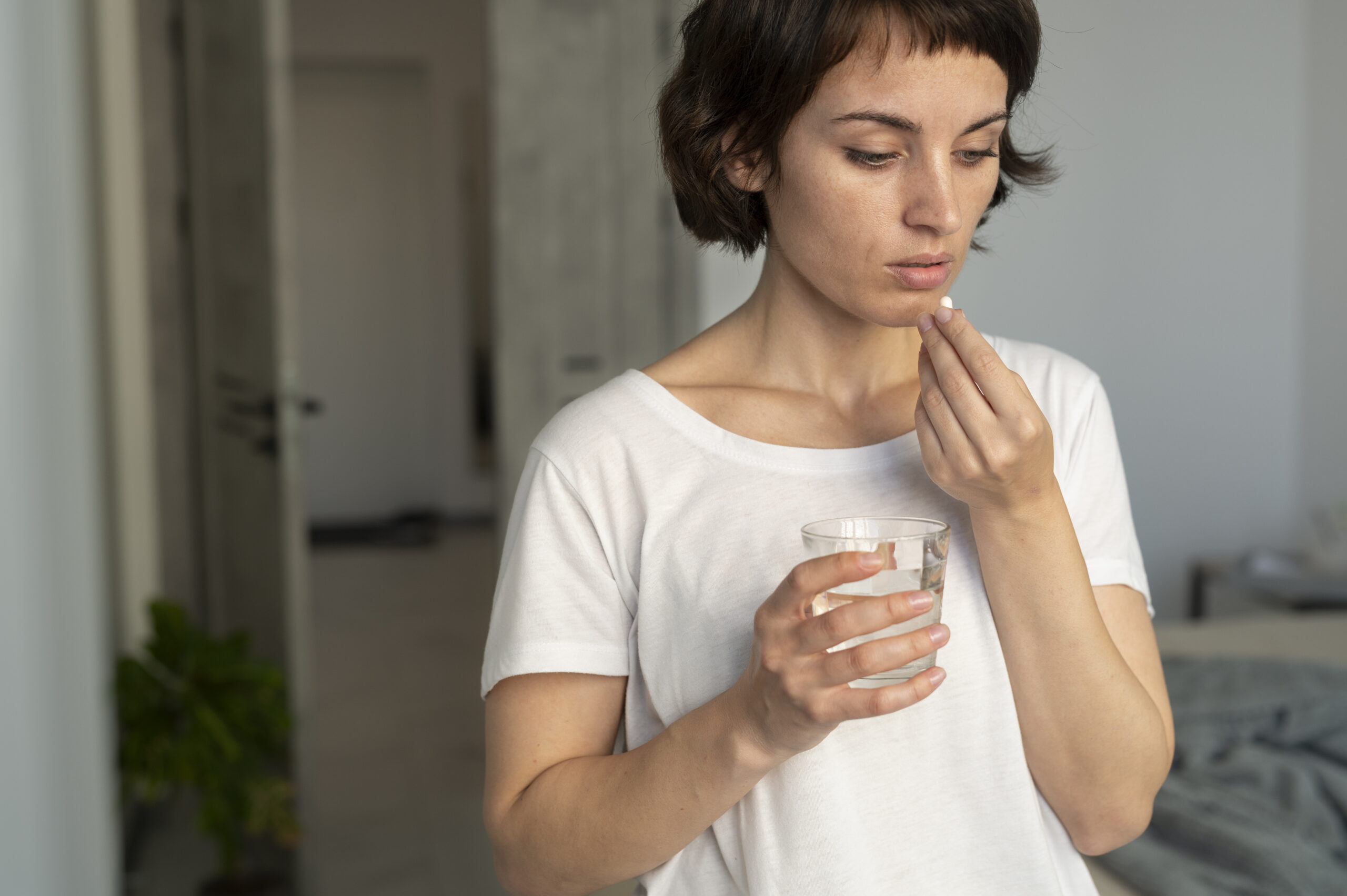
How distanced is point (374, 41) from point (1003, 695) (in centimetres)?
691

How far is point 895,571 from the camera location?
0.73 metres

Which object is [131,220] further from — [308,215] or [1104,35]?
[308,215]

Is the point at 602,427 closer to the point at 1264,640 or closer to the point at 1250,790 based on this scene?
the point at 1250,790

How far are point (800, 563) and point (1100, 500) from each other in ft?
0.93

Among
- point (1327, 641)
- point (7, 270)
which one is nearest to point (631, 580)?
point (7, 270)

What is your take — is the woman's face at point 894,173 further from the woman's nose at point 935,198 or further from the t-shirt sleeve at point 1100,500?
the t-shirt sleeve at point 1100,500

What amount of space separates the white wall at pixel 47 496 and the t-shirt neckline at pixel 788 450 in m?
0.96

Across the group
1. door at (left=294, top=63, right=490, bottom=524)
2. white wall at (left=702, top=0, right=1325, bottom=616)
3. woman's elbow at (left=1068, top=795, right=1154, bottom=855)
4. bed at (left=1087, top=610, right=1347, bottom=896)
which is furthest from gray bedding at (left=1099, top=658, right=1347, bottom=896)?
door at (left=294, top=63, right=490, bottom=524)

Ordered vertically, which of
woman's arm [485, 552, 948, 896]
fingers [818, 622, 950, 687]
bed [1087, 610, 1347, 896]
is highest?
fingers [818, 622, 950, 687]

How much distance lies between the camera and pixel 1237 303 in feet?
13.3

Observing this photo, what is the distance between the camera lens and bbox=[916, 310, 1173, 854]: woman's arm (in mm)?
758

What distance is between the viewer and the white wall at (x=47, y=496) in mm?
1472

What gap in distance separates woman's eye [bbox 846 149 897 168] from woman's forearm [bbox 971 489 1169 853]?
0.26 meters

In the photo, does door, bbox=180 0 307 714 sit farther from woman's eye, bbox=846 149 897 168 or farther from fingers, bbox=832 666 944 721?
fingers, bbox=832 666 944 721
